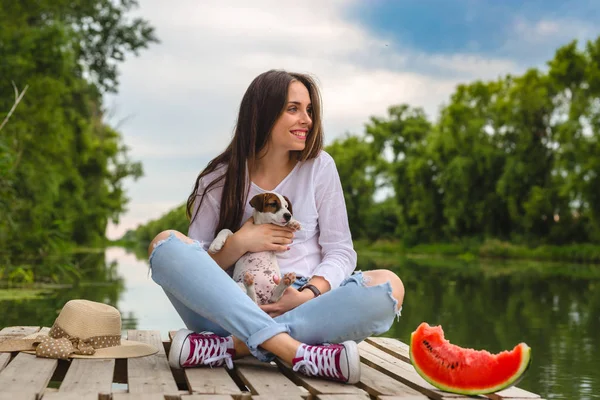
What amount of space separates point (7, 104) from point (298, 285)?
39.1 feet

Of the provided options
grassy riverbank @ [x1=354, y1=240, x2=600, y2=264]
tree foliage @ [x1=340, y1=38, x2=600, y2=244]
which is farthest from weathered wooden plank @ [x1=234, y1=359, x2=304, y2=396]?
tree foliage @ [x1=340, y1=38, x2=600, y2=244]

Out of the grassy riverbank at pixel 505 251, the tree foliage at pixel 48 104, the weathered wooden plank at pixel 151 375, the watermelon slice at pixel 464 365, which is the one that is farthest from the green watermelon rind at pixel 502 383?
the grassy riverbank at pixel 505 251

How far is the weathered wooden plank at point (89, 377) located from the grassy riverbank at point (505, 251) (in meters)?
26.2

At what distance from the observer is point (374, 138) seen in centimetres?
5300

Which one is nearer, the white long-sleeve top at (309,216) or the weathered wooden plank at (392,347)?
the white long-sleeve top at (309,216)

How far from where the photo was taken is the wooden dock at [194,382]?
2.69 metres

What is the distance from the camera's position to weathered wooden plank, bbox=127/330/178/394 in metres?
2.79

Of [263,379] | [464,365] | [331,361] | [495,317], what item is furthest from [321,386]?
[495,317]

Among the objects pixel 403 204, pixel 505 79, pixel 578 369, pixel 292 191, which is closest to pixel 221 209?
pixel 292 191

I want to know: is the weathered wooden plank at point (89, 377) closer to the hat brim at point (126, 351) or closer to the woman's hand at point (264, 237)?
the hat brim at point (126, 351)

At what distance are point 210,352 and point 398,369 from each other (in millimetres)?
842

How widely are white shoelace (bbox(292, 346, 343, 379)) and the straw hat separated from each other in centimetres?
92

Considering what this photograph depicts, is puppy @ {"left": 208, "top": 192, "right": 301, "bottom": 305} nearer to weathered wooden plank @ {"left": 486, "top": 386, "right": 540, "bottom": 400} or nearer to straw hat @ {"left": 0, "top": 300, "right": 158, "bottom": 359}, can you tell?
straw hat @ {"left": 0, "top": 300, "right": 158, "bottom": 359}

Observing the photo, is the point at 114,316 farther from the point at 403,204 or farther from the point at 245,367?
the point at 403,204
